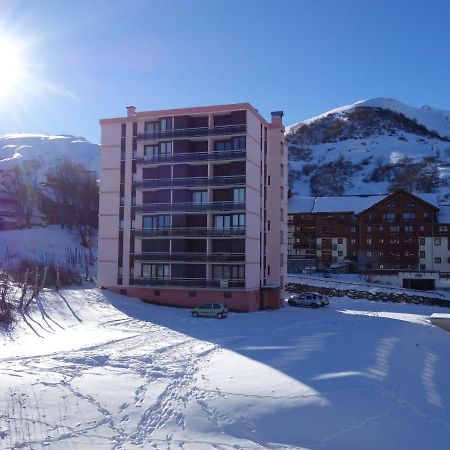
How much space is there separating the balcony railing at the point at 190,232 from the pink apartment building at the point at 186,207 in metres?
0.09

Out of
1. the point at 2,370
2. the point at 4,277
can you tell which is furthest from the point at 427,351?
the point at 4,277

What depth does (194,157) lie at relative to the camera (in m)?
48.3

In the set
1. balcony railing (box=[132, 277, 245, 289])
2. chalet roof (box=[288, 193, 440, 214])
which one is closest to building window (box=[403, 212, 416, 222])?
chalet roof (box=[288, 193, 440, 214])

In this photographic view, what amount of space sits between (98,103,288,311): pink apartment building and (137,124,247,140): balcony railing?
9cm

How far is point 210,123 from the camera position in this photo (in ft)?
159

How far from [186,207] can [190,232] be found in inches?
93.5

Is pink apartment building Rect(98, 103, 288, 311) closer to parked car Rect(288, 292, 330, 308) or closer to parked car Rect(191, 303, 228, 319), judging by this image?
parked car Rect(288, 292, 330, 308)

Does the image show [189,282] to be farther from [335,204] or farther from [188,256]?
[335,204]

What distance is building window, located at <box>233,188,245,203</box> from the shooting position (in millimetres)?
47250

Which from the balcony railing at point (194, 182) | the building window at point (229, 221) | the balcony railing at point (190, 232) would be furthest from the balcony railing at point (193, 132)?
the balcony railing at point (190, 232)

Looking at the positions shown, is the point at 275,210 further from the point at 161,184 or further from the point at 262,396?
the point at 262,396

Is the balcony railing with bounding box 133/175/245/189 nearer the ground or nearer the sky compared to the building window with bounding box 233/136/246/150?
nearer the ground

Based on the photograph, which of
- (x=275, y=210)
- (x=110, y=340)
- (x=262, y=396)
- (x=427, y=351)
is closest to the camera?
(x=262, y=396)

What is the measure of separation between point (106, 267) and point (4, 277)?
393 inches
